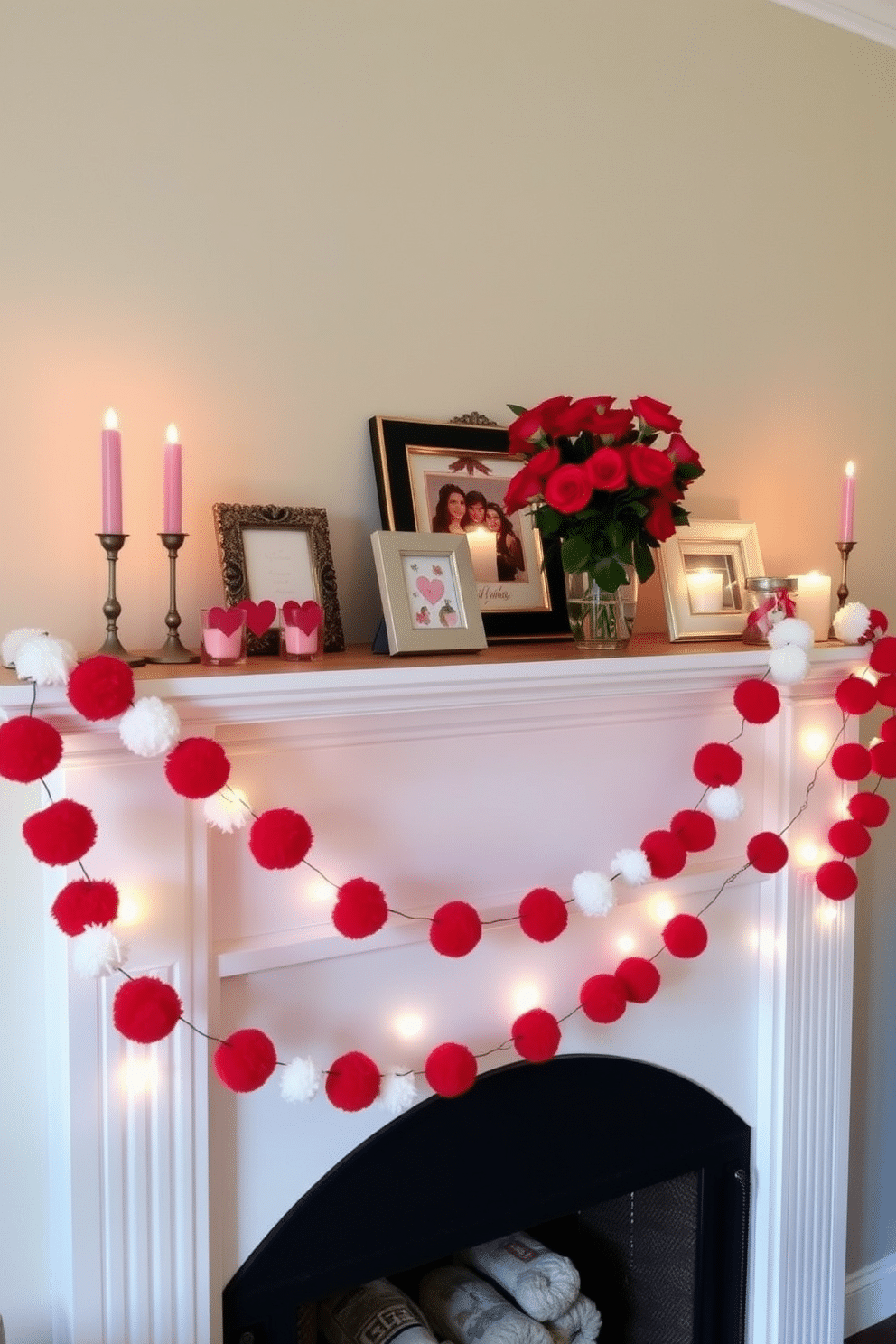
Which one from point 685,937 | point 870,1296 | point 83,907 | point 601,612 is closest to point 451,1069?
point 685,937

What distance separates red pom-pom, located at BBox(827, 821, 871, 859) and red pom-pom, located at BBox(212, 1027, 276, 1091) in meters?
0.97

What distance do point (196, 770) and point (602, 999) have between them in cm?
70

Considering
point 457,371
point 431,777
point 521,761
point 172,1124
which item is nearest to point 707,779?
point 521,761

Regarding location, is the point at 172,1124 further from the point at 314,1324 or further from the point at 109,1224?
the point at 314,1324

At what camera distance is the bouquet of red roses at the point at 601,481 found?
1.44m

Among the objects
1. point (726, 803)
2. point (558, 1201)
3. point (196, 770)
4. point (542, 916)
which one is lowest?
point (558, 1201)

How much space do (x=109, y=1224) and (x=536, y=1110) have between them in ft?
1.96

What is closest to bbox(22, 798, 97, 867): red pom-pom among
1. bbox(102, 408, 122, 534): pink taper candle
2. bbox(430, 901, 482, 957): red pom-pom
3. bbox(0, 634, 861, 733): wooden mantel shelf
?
bbox(0, 634, 861, 733): wooden mantel shelf

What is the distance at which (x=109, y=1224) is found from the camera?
48.3 inches

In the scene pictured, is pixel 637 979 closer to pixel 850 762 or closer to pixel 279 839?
pixel 850 762

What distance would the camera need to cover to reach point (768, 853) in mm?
1656

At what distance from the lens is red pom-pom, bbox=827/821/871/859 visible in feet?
5.68

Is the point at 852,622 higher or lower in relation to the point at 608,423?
lower

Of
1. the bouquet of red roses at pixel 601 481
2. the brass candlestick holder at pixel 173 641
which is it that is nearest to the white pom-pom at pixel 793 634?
the bouquet of red roses at pixel 601 481
